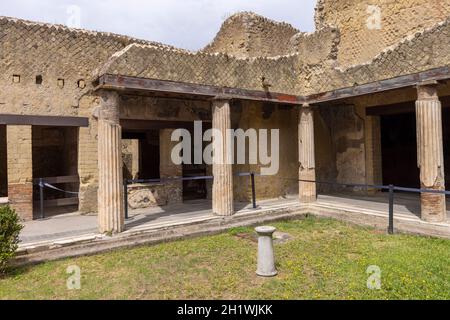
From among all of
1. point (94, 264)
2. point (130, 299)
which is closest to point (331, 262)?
point (130, 299)

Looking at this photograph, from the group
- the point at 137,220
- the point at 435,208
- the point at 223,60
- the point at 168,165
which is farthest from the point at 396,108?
the point at 137,220

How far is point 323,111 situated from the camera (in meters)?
12.0

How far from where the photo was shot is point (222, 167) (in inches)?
323

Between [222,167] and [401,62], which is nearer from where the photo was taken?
[401,62]

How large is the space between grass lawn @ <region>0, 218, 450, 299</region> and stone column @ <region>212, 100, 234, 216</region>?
3.95ft

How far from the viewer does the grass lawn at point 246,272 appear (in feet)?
14.9

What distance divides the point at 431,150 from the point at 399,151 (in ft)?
22.5

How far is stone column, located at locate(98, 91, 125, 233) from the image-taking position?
6691 mm

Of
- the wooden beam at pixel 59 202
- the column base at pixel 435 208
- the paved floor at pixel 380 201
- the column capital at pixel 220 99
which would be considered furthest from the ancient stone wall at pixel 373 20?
the wooden beam at pixel 59 202

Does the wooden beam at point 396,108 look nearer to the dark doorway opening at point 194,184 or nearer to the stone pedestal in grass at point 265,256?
the dark doorway opening at point 194,184

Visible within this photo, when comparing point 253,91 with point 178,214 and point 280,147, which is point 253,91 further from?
point 178,214

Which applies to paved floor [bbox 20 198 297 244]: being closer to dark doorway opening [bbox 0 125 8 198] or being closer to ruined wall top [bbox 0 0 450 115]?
ruined wall top [bbox 0 0 450 115]
